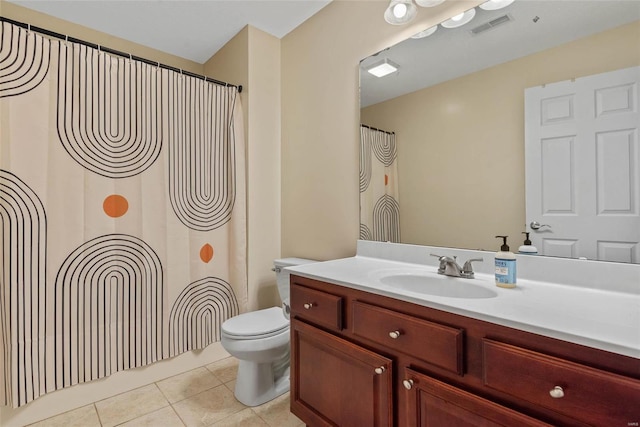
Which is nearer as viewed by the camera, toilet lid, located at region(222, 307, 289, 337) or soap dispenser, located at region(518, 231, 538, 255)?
soap dispenser, located at region(518, 231, 538, 255)

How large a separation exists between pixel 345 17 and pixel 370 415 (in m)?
2.10

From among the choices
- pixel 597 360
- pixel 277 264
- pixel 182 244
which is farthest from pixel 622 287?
pixel 182 244

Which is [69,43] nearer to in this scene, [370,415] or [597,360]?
[370,415]

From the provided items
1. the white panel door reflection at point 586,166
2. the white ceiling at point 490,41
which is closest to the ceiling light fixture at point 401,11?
the white ceiling at point 490,41

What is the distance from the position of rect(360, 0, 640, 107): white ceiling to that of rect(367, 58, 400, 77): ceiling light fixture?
21 mm

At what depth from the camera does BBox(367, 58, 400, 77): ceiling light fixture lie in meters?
1.71

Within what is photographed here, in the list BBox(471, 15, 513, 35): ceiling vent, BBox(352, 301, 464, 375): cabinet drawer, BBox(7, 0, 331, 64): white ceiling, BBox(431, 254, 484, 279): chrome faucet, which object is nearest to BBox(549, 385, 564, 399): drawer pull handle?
BBox(352, 301, 464, 375): cabinet drawer

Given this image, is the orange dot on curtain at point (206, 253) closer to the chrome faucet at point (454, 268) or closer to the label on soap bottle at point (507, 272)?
the chrome faucet at point (454, 268)

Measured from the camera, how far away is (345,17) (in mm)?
1938

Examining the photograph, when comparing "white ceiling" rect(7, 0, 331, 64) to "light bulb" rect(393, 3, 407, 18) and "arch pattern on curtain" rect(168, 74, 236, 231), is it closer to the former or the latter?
"arch pattern on curtain" rect(168, 74, 236, 231)

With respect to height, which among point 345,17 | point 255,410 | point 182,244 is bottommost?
point 255,410

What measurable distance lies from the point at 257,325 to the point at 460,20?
1855mm

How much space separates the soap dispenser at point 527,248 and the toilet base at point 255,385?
1.43 meters

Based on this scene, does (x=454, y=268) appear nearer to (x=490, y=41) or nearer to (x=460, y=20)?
(x=490, y=41)
